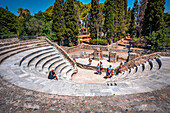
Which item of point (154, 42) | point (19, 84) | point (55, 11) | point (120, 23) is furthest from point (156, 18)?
point (19, 84)

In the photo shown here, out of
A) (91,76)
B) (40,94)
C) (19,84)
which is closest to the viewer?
(40,94)

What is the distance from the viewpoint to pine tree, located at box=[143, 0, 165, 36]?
2286 cm

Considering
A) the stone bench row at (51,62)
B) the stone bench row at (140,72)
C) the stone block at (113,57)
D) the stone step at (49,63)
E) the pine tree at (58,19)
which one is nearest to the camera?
the stone bench row at (140,72)

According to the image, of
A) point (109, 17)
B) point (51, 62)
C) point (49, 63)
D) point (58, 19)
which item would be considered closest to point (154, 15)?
point (109, 17)

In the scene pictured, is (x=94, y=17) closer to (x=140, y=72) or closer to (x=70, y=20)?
(x=70, y=20)

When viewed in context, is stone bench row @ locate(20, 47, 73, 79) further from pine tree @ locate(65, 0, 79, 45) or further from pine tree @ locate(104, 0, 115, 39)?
pine tree @ locate(104, 0, 115, 39)

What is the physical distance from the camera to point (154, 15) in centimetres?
2366

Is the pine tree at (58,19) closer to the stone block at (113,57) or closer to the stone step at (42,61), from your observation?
the stone step at (42,61)

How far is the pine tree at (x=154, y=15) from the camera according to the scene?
22.9 metres

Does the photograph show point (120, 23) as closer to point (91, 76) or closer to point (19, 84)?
point (91, 76)

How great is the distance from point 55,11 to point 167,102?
27180 mm

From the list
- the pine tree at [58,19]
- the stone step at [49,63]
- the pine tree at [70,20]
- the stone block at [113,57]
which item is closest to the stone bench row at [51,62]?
the stone step at [49,63]

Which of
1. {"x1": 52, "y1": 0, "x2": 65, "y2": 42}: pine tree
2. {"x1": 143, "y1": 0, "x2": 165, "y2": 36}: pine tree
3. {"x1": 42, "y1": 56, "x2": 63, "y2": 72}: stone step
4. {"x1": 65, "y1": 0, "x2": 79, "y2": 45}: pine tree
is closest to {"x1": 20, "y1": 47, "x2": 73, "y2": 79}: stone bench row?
{"x1": 42, "y1": 56, "x2": 63, "y2": 72}: stone step

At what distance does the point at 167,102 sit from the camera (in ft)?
14.0
